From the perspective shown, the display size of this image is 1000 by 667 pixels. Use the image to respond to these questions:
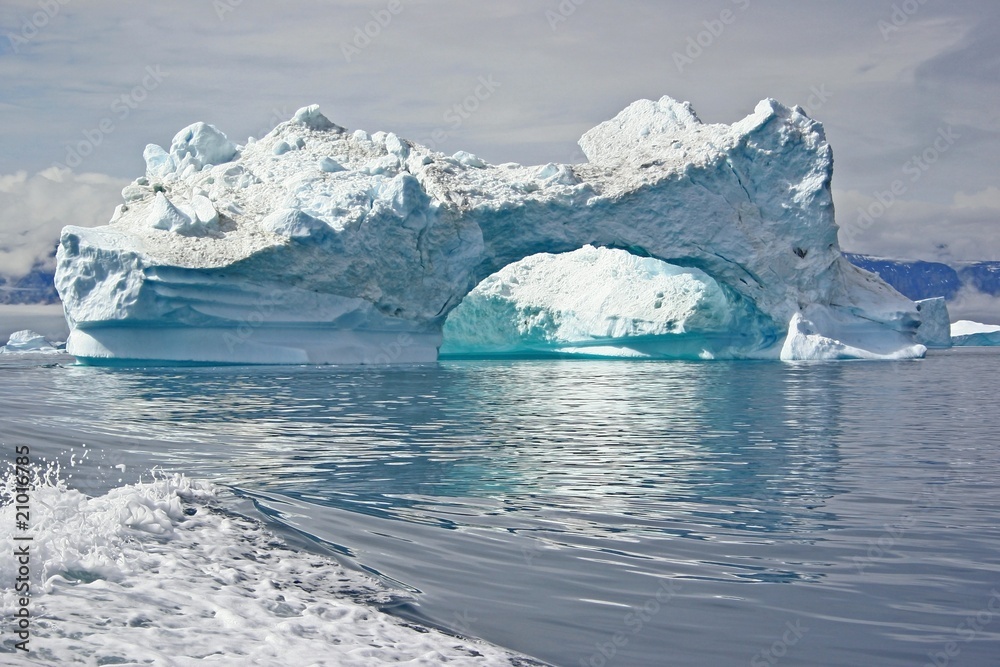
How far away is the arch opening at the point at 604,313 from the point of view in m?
28.2

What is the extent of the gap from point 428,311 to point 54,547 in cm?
2140

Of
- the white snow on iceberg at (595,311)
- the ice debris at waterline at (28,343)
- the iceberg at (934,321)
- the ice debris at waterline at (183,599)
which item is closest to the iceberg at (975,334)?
the iceberg at (934,321)

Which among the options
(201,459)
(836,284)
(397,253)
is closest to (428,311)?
(397,253)

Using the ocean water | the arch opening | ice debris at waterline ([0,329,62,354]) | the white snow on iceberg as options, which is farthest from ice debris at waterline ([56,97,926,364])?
ice debris at waterline ([0,329,62,354])

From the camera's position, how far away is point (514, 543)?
4723 millimetres

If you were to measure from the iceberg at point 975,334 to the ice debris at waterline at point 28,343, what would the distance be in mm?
50797

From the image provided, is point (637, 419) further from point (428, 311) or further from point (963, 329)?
point (963, 329)

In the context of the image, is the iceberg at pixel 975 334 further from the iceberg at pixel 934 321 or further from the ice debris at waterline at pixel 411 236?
the ice debris at waterline at pixel 411 236

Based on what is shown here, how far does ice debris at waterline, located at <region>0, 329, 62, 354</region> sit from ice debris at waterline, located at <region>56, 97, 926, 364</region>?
29391 mm

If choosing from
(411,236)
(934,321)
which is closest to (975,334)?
(934,321)

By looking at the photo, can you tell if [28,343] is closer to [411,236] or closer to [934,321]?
[411,236]

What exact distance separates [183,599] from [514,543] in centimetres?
186

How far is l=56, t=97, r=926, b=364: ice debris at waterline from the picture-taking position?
69.9ft

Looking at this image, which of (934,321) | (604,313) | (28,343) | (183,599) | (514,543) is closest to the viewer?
(183,599)
